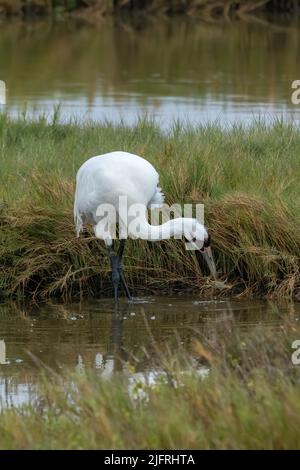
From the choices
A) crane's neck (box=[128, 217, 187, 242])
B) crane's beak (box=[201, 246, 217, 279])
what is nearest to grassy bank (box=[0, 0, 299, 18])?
crane's neck (box=[128, 217, 187, 242])

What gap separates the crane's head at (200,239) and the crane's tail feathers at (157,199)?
674 millimetres

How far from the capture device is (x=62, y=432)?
4.76 m

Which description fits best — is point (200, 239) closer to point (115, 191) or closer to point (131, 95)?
point (115, 191)

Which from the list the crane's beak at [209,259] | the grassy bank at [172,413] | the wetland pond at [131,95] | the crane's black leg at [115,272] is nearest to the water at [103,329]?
the wetland pond at [131,95]

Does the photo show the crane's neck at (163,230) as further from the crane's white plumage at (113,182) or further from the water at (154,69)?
the water at (154,69)

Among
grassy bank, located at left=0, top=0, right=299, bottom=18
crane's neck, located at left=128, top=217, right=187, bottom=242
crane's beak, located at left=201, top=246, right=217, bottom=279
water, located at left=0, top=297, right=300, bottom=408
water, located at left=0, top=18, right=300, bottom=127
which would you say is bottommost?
water, located at left=0, top=297, right=300, bottom=408

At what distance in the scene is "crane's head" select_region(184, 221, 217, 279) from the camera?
7.55 meters

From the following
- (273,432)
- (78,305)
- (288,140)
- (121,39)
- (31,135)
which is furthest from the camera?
(121,39)

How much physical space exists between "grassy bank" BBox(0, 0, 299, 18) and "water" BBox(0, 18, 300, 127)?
A: 0.98 m

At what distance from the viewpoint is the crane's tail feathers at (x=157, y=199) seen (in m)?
8.30

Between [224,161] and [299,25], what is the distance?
63.1 ft

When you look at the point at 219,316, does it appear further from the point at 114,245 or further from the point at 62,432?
the point at 62,432

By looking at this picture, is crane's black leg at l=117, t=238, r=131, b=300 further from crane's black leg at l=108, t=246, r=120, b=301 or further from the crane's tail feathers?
the crane's tail feathers

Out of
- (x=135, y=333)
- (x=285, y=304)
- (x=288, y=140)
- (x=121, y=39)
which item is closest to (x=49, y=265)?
(x=135, y=333)
